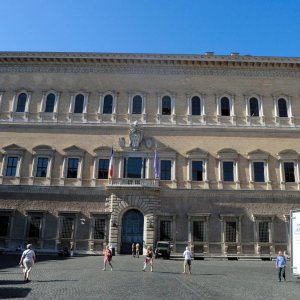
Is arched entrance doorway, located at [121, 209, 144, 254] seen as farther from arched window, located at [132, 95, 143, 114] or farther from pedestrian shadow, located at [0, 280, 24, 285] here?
pedestrian shadow, located at [0, 280, 24, 285]

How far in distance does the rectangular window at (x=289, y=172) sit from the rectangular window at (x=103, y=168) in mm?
13734

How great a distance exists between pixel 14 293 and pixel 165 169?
19.4 metres

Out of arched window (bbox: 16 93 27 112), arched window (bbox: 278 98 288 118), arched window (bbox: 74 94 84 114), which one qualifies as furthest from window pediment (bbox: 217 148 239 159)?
arched window (bbox: 16 93 27 112)

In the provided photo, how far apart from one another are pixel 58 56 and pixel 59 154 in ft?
27.4

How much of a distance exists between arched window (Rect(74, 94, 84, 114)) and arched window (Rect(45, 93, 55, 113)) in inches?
74.3

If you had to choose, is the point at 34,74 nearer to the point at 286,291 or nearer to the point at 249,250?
the point at 249,250

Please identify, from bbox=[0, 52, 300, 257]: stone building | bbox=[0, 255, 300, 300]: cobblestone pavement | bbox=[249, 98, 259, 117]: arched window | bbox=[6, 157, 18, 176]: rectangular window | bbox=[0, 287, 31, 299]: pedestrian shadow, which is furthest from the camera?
bbox=[249, 98, 259, 117]: arched window

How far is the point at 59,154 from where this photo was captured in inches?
1155

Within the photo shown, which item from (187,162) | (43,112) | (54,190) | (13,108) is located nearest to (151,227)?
(187,162)

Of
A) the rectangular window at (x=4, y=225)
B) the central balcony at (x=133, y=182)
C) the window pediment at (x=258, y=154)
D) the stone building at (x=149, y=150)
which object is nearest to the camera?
the stone building at (x=149, y=150)

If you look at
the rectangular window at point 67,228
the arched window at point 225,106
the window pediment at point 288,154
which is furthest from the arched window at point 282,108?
the rectangular window at point 67,228

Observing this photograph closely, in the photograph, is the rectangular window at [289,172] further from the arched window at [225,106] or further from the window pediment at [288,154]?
the arched window at [225,106]

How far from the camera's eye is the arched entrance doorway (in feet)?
91.0

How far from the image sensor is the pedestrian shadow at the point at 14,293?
389 inches
